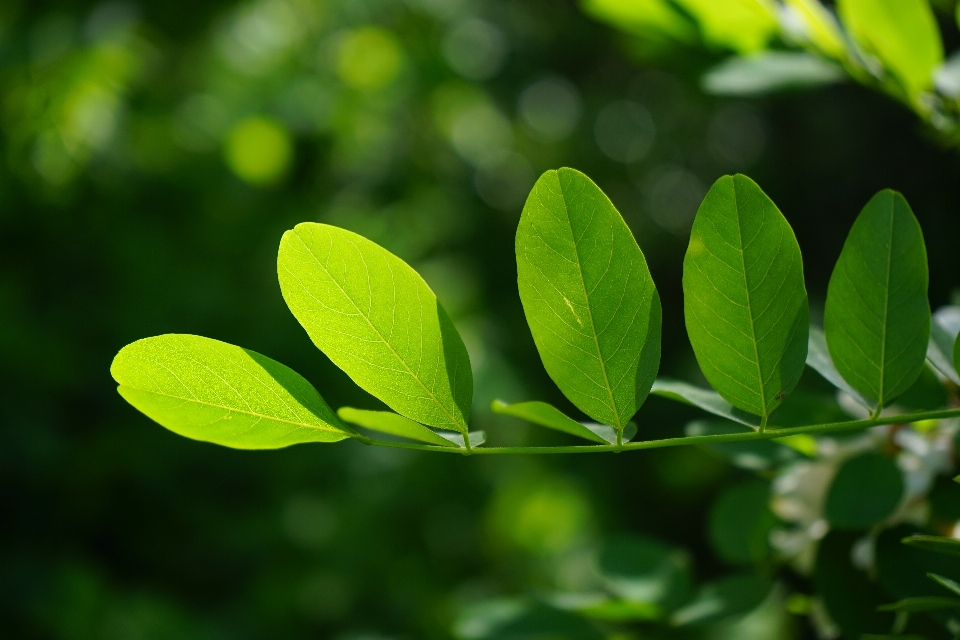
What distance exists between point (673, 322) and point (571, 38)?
105 cm

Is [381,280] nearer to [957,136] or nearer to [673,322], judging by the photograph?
[957,136]

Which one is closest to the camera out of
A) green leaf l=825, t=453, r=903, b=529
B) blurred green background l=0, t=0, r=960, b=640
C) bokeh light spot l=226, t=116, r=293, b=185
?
green leaf l=825, t=453, r=903, b=529

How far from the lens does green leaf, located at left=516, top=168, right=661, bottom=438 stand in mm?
236

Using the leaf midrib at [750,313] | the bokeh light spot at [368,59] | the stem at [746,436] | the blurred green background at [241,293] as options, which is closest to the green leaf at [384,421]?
the stem at [746,436]

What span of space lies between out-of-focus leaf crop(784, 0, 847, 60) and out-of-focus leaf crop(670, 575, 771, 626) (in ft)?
0.91

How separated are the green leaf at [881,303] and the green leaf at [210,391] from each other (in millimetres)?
173

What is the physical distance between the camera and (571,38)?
8.77 ft

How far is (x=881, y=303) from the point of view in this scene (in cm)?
24

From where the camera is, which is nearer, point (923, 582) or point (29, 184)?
point (923, 582)

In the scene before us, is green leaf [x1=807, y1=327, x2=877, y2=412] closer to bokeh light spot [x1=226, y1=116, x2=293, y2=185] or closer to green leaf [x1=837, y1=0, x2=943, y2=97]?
green leaf [x1=837, y1=0, x2=943, y2=97]

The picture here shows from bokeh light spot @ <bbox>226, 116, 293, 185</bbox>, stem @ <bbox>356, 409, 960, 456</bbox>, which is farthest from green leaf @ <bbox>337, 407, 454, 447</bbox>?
bokeh light spot @ <bbox>226, 116, 293, 185</bbox>

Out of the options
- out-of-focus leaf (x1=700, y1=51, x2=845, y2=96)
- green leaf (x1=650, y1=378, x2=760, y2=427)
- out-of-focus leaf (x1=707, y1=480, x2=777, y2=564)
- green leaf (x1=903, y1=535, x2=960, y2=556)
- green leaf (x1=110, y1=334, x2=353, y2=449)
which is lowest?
out-of-focus leaf (x1=707, y1=480, x2=777, y2=564)

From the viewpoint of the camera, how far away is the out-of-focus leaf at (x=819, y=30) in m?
0.38

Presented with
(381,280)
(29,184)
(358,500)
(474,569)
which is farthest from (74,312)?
(381,280)
